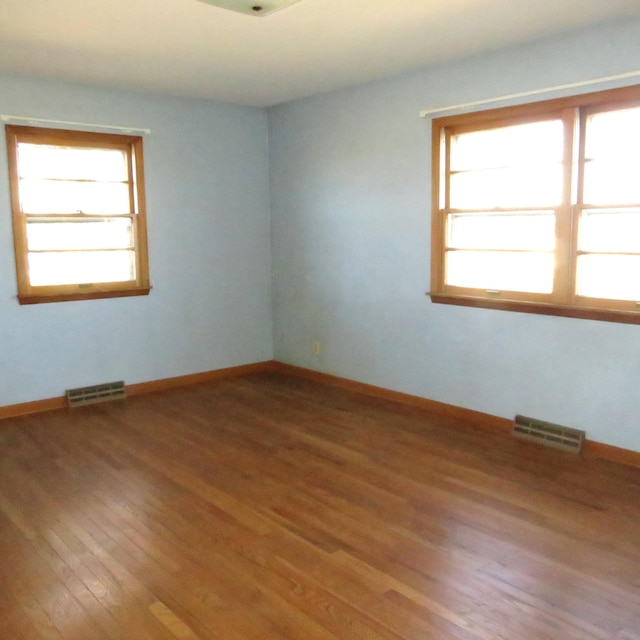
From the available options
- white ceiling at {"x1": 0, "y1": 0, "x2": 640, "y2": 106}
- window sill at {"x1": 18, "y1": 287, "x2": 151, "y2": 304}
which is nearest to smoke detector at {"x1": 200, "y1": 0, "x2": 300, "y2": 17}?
white ceiling at {"x1": 0, "y1": 0, "x2": 640, "y2": 106}

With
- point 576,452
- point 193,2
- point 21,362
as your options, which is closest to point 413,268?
point 576,452

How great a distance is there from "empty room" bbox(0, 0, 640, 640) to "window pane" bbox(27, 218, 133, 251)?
0.02 meters

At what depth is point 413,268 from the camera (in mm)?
4613

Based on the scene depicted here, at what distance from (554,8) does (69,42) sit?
2705mm

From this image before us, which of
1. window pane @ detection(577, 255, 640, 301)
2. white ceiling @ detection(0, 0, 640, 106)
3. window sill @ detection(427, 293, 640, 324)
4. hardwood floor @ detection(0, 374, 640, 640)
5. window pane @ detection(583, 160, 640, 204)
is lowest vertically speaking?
hardwood floor @ detection(0, 374, 640, 640)

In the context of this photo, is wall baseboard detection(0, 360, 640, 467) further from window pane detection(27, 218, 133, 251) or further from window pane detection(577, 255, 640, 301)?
window pane detection(27, 218, 133, 251)

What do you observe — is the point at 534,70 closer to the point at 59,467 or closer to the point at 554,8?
the point at 554,8

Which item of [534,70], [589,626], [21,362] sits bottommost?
[589,626]

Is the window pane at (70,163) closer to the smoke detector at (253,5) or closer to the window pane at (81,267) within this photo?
the window pane at (81,267)

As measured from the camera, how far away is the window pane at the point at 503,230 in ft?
12.7

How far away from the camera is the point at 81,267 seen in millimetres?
4828

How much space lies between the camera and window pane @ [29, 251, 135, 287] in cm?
464

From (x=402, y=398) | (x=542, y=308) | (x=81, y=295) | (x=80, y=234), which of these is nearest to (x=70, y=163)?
(x=80, y=234)

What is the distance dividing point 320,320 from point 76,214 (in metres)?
2.15
